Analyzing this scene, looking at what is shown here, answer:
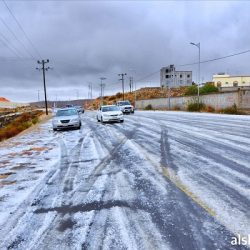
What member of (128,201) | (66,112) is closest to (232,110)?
(66,112)

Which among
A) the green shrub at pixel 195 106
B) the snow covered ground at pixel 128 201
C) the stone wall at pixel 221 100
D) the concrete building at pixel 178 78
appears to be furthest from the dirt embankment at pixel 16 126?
the concrete building at pixel 178 78

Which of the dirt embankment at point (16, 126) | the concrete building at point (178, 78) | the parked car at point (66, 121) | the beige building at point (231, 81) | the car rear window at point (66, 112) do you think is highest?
the concrete building at point (178, 78)

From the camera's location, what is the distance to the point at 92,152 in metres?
12.2

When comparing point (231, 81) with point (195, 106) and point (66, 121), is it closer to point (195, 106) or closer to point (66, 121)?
point (195, 106)

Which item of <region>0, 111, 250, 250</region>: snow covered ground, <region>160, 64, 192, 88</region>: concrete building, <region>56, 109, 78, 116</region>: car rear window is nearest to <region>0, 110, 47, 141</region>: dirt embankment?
<region>56, 109, 78, 116</region>: car rear window

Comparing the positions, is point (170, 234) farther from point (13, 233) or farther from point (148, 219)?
point (13, 233)

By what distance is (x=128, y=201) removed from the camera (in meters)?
6.04

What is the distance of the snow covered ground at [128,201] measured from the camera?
4477mm

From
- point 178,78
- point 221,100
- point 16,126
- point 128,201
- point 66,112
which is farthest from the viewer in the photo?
point 178,78

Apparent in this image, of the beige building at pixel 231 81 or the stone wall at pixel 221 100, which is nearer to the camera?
the stone wall at pixel 221 100

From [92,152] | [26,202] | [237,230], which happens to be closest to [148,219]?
[237,230]

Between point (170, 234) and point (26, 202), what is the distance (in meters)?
3.03

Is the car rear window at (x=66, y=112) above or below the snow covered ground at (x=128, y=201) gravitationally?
above

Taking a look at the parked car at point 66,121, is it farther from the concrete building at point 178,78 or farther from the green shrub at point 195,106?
the concrete building at point 178,78
